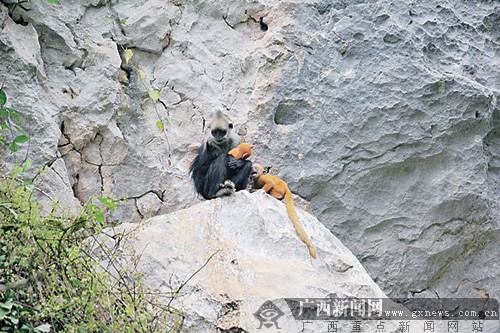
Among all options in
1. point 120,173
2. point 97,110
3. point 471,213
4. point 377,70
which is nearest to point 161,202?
point 120,173

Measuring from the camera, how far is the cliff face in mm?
5988

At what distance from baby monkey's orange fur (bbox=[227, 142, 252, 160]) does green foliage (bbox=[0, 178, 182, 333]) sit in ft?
5.94

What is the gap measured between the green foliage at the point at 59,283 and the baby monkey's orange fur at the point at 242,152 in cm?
181

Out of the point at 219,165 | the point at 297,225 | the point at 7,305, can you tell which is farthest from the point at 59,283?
the point at 219,165

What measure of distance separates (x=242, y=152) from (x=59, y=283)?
7.07 ft

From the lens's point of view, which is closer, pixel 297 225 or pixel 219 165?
pixel 297 225

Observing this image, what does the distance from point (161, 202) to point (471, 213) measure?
2787 millimetres

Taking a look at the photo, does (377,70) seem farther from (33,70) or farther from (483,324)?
(33,70)

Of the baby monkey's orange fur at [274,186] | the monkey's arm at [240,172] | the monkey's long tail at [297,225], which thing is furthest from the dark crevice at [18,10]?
the monkey's long tail at [297,225]

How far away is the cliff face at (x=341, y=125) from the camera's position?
19.6ft

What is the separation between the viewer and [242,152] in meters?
5.65

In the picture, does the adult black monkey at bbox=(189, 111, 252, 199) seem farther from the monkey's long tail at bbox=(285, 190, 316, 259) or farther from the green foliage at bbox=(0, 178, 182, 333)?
the green foliage at bbox=(0, 178, 182, 333)

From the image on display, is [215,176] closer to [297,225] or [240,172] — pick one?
[240,172]

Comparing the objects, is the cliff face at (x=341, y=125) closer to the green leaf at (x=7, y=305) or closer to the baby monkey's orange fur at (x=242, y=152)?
the baby monkey's orange fur at (x=242, y=152)
